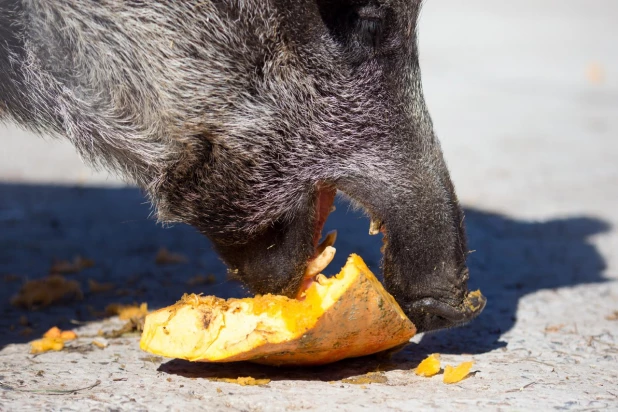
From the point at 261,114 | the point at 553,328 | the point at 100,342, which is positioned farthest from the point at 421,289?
the point at 100,342

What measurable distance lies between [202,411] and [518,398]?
0.91 metres

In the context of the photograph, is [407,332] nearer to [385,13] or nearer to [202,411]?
[202,411]

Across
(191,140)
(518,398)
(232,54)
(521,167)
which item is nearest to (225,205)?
(191,140)

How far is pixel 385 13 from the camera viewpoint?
256 centimetres

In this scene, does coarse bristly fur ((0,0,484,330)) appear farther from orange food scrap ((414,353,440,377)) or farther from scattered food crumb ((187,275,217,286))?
scattered food crumb ((187,275,217,286))

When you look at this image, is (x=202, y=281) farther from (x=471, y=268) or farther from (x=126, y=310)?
(x=471, y=268)

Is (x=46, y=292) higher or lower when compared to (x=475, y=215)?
lower

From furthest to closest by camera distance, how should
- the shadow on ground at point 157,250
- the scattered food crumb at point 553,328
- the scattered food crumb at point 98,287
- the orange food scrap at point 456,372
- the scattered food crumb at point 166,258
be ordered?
the scattered food crumb at point 166,258
the scattered food crumb at point 98,287
the shadow on ground at point 157,250
the scattered food crumb at point 553,328
the orange food scrap at point 456,372

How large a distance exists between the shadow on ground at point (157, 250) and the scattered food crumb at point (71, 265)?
36 mm

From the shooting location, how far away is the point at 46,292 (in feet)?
11.4

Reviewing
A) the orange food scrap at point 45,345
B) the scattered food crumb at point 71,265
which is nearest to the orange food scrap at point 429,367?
the orange food scrap at point 45,345

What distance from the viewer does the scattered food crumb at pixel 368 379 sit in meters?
2.52

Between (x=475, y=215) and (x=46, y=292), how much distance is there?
2.68m

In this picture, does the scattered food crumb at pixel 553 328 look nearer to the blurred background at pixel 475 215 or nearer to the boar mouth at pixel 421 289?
the blurred background at pixel 475 215
